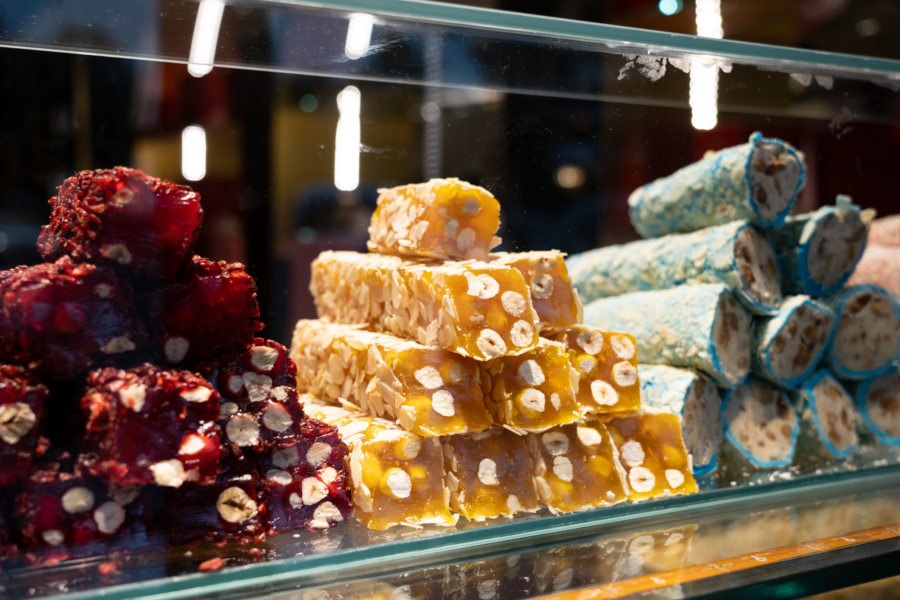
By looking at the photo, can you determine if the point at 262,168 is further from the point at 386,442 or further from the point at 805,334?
the point at 805,334

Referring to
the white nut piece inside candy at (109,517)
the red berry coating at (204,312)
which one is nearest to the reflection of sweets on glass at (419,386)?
the red berry coating at (204,312)

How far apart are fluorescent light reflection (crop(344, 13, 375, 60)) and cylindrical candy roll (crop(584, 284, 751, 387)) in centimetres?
87

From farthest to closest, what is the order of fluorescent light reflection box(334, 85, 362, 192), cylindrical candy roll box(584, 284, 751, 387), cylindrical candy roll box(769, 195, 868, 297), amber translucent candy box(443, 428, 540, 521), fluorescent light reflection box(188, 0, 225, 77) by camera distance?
cylindrical candy roll box(769, 195, 868, 297) < cylindrical candy roll box(584, 284, 751, 387) < fluorescent light reflection box(334, 85, 362, 192) < amber translucent candy box(443, 428, 540, 521) < fluorescent light reflection box(188, 0, 225, 77)

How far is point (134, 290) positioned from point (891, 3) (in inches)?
133

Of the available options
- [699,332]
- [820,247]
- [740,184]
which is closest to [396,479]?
[699,332]

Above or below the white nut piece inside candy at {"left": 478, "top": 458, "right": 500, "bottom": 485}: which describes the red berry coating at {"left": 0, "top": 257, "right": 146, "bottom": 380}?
above

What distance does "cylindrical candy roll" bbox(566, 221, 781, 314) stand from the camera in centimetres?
180

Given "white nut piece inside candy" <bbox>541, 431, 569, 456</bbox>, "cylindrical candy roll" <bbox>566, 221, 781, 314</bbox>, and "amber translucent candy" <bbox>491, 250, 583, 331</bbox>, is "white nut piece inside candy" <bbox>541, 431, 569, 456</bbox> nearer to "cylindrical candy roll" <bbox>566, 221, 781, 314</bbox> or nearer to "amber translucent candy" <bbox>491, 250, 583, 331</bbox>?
"amber translucent candy" <bbox>491, 250, 583, 331</bbox>

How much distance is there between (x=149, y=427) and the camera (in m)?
1.04

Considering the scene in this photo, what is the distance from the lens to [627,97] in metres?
1.60

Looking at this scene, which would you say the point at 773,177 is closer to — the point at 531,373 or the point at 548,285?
the point at 548,285

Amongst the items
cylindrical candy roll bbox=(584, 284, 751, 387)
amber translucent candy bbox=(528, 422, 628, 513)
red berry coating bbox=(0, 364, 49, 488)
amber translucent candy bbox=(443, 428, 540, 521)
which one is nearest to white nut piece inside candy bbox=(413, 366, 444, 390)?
amber translucent candy bbox=(443, 428, 540, 521)

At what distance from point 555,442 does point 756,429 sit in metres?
0.60

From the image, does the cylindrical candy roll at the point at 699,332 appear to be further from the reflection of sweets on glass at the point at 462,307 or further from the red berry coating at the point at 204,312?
the red berry coating at the point at 204,312
